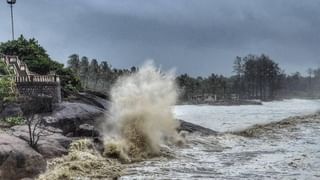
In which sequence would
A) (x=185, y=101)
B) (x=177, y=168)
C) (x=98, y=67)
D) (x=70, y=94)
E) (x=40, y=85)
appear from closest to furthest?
(x=177, y=168), (x=40, y=85), (x=70, y=94), (x=98, y=67), (x=185, y=101)

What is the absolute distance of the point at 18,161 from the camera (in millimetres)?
23234

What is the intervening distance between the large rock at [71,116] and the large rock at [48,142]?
4.71 m

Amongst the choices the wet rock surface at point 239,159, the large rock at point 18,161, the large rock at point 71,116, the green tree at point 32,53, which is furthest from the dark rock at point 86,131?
the green tree at point 32,53

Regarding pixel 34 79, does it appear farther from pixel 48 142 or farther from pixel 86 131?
pixel 48 142

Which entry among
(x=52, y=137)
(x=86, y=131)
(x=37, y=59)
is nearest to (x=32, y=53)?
(x=37, y=59)

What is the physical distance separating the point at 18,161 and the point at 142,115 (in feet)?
49.7

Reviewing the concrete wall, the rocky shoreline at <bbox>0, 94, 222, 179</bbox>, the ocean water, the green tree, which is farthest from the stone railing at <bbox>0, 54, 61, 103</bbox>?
the green tree

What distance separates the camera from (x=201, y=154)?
33.8 m

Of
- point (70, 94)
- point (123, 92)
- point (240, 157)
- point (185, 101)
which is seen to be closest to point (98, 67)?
point (185, 101)

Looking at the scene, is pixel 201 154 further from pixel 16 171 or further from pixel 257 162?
pixel 16 171

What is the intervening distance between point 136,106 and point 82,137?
5.37 metres

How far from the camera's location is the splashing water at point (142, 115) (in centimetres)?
3269

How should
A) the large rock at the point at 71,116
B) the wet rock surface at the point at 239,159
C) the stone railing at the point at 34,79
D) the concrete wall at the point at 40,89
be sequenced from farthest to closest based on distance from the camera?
1. the stone railing at the point at 34,79
2. the concrete wall at the point at 40,89
3. the large rock at the point at 71,116
4. the wet rock surface at the point at 239,159

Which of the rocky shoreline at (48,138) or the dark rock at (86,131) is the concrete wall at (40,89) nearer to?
the rocky shoreline at (48,138)
